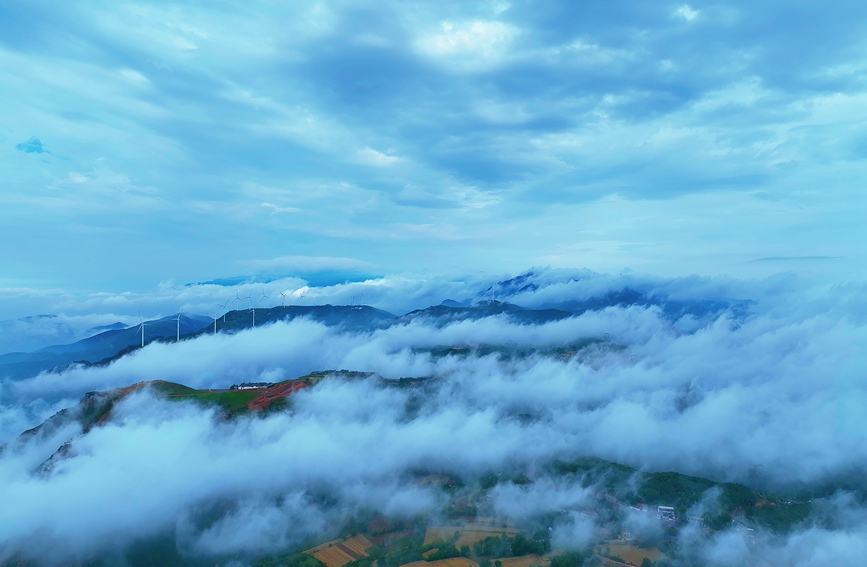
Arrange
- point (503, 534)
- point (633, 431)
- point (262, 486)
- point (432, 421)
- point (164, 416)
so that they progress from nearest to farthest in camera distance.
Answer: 1. point (503, 534)
2. point (262, 486)
3. point (164, 416)
4. point (432, 421)
5. point (633, 431)

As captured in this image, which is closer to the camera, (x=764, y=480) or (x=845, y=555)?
(x=845, y=555)

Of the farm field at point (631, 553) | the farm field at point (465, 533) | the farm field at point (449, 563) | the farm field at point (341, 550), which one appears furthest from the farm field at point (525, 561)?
the farm field at point (341, 550)

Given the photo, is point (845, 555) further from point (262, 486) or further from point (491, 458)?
point (262, 486)

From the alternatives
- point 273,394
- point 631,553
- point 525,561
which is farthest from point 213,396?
point 631,553

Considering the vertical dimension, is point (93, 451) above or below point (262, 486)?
above

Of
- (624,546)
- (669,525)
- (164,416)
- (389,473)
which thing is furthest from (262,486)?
(669,525)

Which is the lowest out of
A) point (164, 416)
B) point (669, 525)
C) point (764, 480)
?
point (764, 480)
